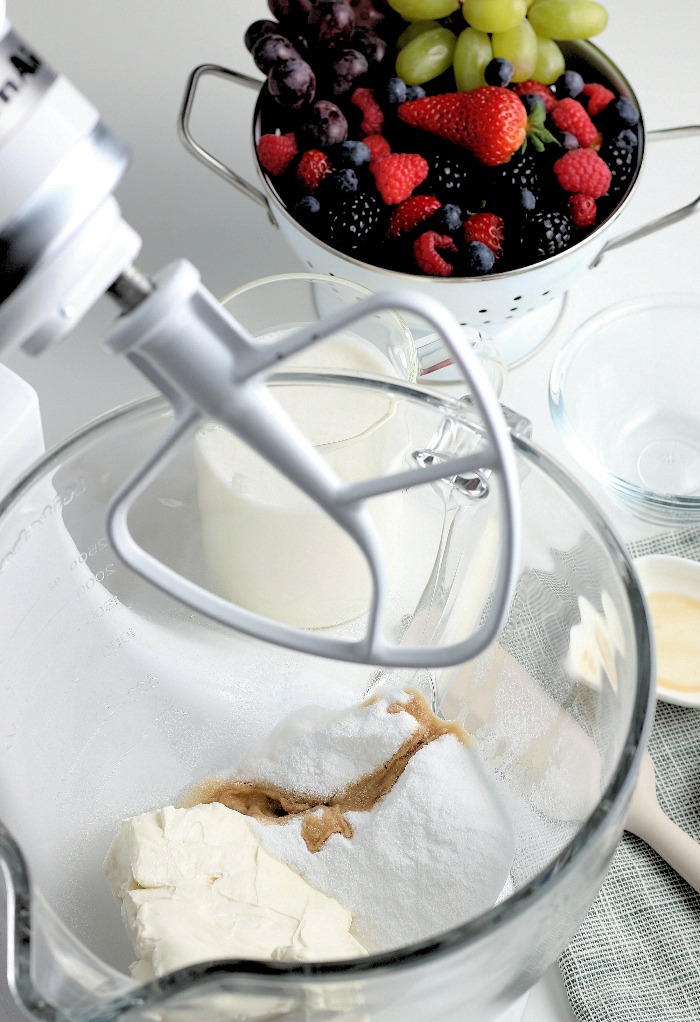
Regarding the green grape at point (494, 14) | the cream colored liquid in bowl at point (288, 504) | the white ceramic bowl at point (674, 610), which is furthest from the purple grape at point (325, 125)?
the white ceramic bowl at point (674, 610)

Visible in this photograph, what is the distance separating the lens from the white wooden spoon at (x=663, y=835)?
59cm

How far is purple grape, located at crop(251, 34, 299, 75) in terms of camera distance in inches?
29.0

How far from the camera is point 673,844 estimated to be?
598 mm

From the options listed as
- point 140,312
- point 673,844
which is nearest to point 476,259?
point 673,844

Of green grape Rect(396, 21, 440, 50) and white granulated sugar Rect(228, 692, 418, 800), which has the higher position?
green grape Rect(396, 21, 440, 50)

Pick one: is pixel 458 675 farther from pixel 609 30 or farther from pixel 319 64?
pixel 609 30

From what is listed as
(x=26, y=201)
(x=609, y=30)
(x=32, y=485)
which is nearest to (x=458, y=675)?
(x=32, y=485)

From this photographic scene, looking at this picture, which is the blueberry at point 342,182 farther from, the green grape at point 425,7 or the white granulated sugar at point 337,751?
the white granulated sugar at point 337,751

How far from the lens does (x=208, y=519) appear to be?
60 cm

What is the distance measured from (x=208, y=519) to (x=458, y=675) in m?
0.16

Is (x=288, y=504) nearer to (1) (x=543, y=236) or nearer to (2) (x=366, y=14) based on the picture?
(1) (x=543, y=236)

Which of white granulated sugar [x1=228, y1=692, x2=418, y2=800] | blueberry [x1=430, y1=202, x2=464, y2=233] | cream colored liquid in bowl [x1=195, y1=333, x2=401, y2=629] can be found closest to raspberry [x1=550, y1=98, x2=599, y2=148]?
blueberry [x1=430, y1=202, x2=464, y2=233]

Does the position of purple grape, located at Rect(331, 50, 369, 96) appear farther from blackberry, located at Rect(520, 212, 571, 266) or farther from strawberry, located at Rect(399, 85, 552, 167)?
blackberry, located at Rect(520, 212, 571, 266)

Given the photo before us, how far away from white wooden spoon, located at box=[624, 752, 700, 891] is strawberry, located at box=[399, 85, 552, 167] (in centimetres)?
39
